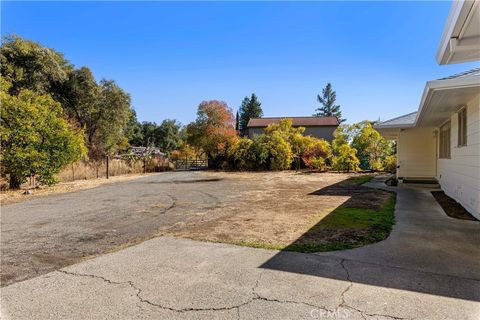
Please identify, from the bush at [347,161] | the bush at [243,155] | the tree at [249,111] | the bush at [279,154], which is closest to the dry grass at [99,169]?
the bush at [243,155]

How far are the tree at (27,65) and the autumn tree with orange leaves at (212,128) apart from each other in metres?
12.6

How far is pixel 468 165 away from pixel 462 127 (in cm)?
134

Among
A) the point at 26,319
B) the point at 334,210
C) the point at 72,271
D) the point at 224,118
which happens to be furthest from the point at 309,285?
the point at 224,118

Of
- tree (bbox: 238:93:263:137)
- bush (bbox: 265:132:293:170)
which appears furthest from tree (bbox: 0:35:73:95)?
tree (bbox: 238:93:263:137)

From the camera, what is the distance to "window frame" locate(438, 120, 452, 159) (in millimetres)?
9625

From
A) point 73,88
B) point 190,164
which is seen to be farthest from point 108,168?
point 190,164

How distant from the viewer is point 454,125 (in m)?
8.43

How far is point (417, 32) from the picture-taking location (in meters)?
7.89

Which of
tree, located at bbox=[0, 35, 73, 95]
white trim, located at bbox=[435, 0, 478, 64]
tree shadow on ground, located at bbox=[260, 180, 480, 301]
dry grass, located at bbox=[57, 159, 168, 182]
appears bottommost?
tree shadow on ground, located at bbox=[260, 180, 480, 301]

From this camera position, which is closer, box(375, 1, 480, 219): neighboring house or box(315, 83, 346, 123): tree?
box(375, 1, 480, 219): neighboring house

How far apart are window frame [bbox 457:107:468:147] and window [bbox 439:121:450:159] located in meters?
2.12

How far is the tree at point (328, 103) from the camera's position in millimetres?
61625

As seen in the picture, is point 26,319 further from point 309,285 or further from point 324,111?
point 324,111

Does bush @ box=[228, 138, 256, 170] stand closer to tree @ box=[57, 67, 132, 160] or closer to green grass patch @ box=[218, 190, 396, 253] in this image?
tree @ box=[57, 67, 132, 160]
